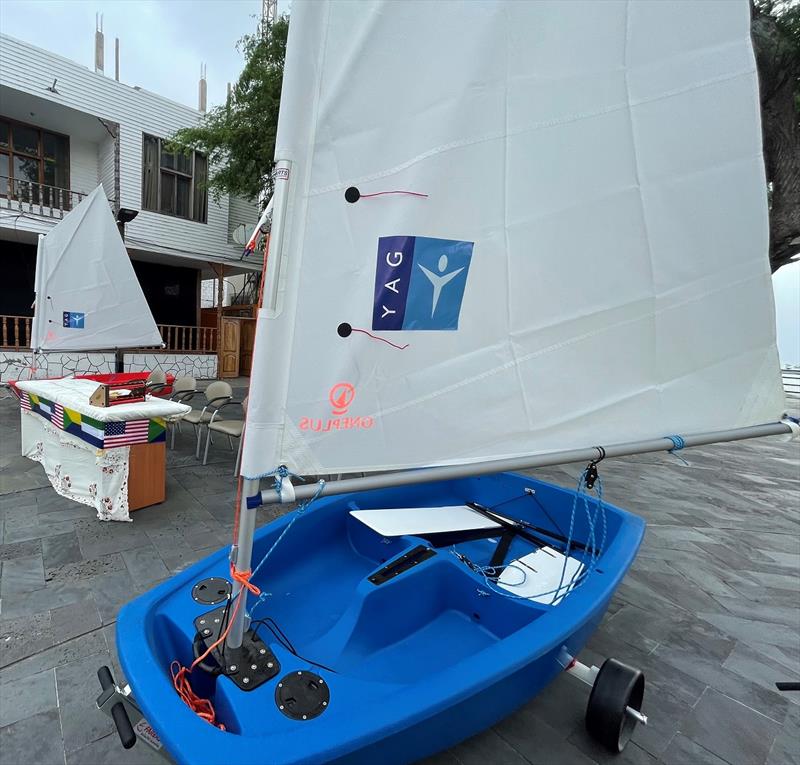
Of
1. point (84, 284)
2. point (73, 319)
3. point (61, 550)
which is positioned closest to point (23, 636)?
point (61, 550)

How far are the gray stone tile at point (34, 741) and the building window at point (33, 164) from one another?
1110cm

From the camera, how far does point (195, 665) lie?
141cm

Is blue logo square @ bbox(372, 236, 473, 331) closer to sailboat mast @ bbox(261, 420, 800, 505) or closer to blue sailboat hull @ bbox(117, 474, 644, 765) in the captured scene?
sailboat mast @ bbox(261, 420, 800, 505)

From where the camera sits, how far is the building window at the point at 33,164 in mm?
9617

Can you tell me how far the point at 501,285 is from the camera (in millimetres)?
1441

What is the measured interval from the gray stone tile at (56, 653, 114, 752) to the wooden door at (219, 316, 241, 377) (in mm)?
10703

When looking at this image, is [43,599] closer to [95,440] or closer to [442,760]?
[95,440]

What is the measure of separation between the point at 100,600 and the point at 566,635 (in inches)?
97.4

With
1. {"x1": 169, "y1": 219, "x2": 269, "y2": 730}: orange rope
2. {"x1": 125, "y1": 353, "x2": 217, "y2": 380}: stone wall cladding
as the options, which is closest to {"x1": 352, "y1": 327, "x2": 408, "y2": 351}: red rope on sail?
{"x1": 169, "y1": 219, "x2": 269, "y2": 730}: orange rope

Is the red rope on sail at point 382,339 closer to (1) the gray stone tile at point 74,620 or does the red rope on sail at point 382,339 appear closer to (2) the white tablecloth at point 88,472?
(1) the gray stone tile at point 74,620

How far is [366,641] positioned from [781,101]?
7.13 m

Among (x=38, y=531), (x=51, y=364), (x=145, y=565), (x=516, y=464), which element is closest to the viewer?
(x=516, y=464)

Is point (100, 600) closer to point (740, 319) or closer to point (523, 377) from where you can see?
point (523, 377)

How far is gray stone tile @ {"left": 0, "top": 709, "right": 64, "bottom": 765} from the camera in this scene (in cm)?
155
